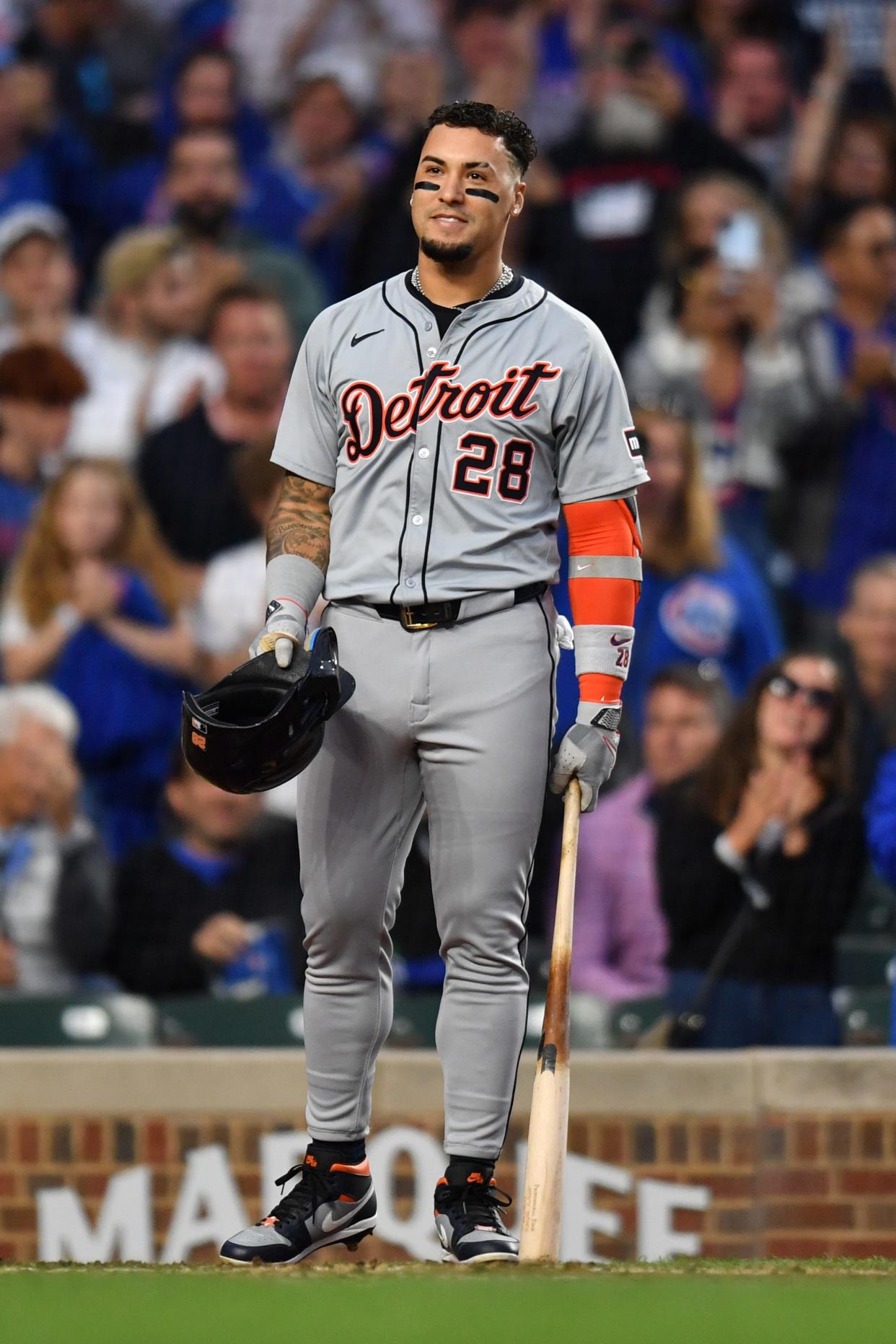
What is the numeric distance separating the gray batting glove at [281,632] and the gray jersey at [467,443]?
0.09 meters

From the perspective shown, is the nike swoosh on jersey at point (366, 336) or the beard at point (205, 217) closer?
the nike swoosh on jersey at point (366, 336)

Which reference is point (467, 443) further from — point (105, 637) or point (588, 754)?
point (105, 637)

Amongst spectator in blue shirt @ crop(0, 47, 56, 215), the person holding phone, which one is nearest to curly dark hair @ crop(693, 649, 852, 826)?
the person holding phone

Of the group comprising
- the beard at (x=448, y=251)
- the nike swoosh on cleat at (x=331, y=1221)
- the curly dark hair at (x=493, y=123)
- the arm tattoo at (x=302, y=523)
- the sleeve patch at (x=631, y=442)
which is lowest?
the nike swoosh on cleat at (x=331, y=1221)

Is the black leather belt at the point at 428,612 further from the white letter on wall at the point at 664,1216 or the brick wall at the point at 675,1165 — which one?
the white letter on wall at the point at 664,1216

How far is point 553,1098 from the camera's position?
3244 mm

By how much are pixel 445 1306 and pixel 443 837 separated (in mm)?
870

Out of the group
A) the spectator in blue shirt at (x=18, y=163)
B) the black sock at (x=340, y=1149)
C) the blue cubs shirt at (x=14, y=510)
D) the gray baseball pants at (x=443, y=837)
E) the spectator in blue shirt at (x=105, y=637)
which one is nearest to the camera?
the gray baseball pants at (x=443, y=837)

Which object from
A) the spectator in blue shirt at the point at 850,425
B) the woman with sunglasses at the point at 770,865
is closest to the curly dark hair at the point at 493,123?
the woman with sunglasses at the point at 770,865

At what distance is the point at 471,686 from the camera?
3.30 m

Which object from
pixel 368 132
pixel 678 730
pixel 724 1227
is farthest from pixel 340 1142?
pixel 368 132

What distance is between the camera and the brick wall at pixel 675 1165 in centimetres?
473

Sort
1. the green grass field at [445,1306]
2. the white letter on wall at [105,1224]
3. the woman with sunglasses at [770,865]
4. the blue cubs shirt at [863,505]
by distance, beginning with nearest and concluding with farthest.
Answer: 1. the green grass field at [445,1306]
2. the white letter on wall at [105,1224]
3. the woman with sunglasses at [770,865]
4. the blue cubs shirt at [863,505]

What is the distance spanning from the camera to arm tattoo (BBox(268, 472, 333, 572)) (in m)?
3.47
